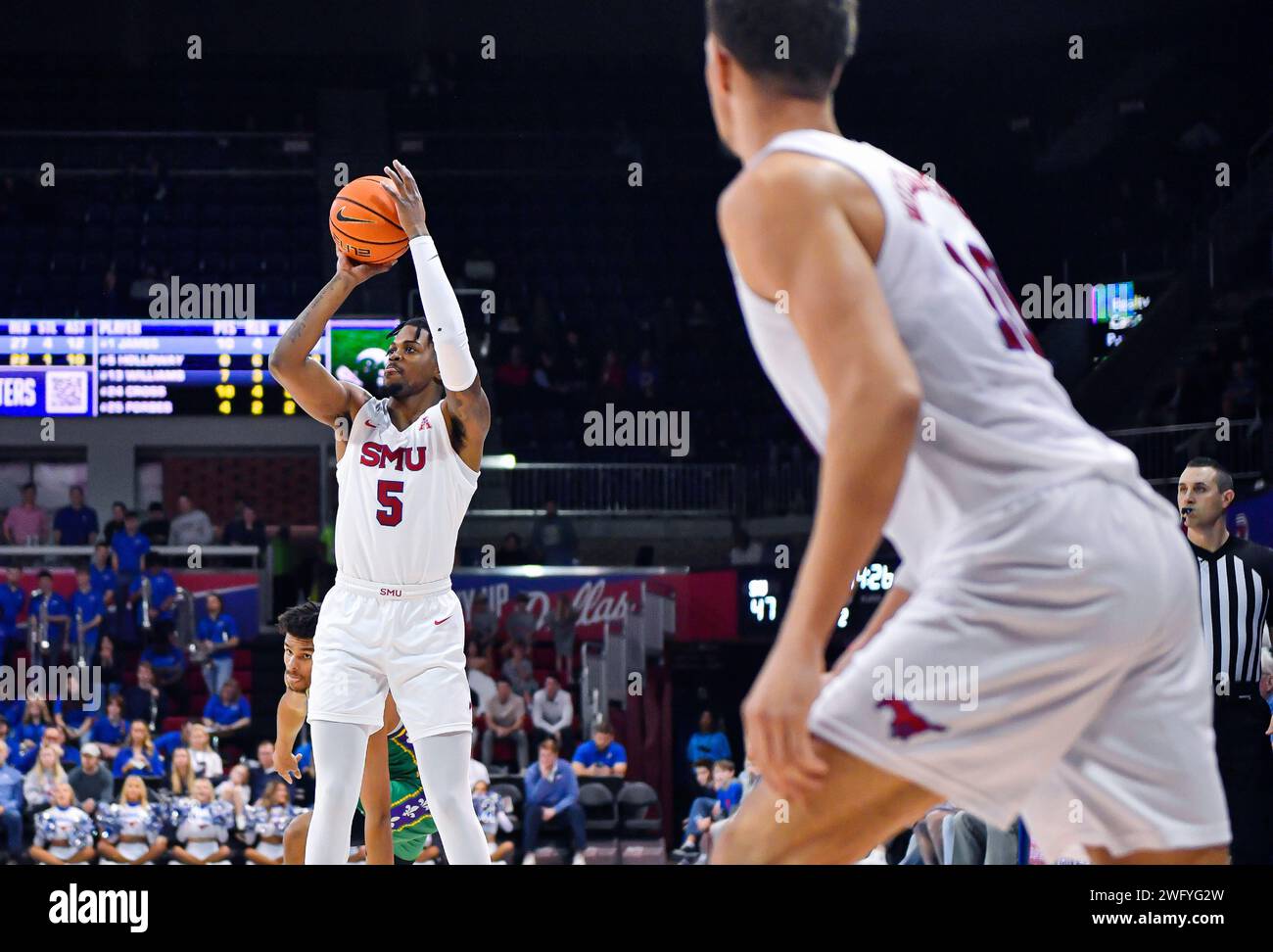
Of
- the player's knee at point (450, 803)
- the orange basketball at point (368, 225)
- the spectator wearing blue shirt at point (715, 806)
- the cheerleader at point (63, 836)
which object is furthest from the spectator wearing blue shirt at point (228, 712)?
the player's knee at point (450, 803)

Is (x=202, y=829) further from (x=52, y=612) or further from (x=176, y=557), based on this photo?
(x=176, y=557)

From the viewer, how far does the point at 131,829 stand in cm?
918

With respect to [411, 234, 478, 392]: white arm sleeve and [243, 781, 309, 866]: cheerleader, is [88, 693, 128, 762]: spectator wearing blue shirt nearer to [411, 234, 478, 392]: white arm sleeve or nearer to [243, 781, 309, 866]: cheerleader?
[243, 781, 309, 866]: cheerleader

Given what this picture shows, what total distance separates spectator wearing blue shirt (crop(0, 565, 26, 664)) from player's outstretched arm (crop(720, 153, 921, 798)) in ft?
34.8

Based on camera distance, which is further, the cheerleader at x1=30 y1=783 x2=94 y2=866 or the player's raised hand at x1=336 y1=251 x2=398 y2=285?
the cheerleader at x1=30 y1=783 x2=94 y2=866

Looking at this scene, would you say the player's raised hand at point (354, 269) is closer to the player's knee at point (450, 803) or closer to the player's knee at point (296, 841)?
the player's knee at point (450, 803)

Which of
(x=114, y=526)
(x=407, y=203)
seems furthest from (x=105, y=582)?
(x=407, y=203)

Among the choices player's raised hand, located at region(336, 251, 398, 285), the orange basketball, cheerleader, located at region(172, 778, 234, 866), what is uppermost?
the orange basketball

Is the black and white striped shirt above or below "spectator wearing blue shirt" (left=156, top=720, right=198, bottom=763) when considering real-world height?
above

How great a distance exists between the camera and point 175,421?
529 inches

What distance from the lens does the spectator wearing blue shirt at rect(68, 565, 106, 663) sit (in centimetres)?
1159

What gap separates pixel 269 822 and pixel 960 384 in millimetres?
8155

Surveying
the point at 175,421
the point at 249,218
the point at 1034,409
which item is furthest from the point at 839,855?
the point at 249,218

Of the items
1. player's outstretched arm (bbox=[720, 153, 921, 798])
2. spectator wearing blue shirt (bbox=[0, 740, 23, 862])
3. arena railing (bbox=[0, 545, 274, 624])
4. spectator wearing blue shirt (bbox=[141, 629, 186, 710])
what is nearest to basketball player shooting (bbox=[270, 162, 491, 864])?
player's outstretched arm (bbox=[720, 153, 921, 798])
